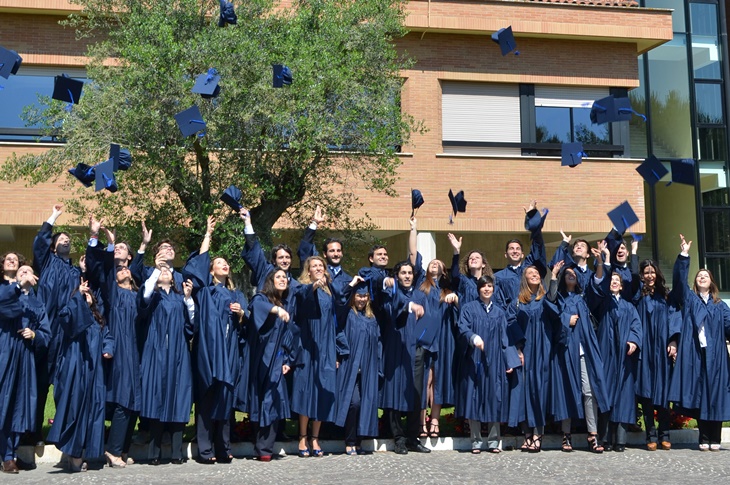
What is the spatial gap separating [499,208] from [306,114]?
758cm

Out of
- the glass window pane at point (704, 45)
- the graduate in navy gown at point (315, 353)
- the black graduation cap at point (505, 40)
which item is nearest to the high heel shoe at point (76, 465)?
the graduate in navy gown at point (315, 353)

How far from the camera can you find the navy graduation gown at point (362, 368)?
9352 millimetres

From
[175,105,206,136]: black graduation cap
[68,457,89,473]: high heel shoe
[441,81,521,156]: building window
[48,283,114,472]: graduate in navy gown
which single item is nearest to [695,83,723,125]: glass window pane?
[441,81,521,156]: building window

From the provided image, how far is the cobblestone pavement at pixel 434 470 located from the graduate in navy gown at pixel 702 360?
385 mm

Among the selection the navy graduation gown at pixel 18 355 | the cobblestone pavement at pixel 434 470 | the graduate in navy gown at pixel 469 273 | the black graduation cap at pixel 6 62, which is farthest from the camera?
the black graduation cap at pixel 6 62

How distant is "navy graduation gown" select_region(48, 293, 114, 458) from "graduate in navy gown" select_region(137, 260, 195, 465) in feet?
1.42

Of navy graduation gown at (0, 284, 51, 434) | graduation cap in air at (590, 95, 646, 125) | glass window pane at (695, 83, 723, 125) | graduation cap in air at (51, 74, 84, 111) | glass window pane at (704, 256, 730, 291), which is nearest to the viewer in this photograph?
navy graduation gown at (0, 284, 51, 434)

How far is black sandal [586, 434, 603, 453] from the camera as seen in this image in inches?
376

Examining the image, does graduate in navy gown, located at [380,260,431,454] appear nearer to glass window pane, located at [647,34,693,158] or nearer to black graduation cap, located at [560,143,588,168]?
black graduation cap, located at [560,143,588,168]

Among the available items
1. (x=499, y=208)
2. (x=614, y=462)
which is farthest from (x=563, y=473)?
(x=499, y=208)

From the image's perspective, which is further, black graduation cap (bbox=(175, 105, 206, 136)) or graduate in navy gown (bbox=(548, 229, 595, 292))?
black graduation cap (bbox=(175, 105, 206, 136))

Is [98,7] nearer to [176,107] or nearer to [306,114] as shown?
[176,107]

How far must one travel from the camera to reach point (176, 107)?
516 inches

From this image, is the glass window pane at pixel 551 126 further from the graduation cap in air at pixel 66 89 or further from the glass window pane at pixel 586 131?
the graduation cap in air at pixel 66 89
